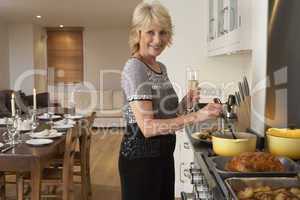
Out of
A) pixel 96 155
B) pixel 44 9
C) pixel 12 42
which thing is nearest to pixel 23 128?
pixel 96 155

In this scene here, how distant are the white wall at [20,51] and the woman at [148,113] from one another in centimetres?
766

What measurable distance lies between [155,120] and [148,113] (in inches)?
1.7

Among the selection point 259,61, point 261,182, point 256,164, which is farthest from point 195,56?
point 261,182

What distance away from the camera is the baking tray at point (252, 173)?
124 cm

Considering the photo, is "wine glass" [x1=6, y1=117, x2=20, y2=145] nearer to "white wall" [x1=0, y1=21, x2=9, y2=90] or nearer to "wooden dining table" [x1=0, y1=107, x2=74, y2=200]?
"wooden dining table" [x1=0, y1=107, x2=74, y2=200]

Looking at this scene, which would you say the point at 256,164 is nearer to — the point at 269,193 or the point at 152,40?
the point at 269,193

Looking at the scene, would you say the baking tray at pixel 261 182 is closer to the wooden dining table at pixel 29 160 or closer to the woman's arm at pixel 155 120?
the woman's arm at pixel 155 120

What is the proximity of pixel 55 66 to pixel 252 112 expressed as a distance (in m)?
8.58

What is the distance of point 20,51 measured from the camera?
870cm

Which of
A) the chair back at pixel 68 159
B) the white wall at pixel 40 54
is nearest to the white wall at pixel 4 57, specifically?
the white wall at pixel 40 54

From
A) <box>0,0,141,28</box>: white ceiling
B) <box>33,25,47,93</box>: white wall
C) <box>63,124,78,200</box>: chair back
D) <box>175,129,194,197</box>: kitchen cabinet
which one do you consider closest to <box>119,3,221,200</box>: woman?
<box>63,124,78,200</box>: chair back

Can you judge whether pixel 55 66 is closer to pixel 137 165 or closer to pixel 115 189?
pixel 115 189

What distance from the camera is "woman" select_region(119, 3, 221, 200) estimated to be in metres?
1.53

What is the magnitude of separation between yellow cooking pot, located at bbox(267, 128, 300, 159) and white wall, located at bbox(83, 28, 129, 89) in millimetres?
8279
